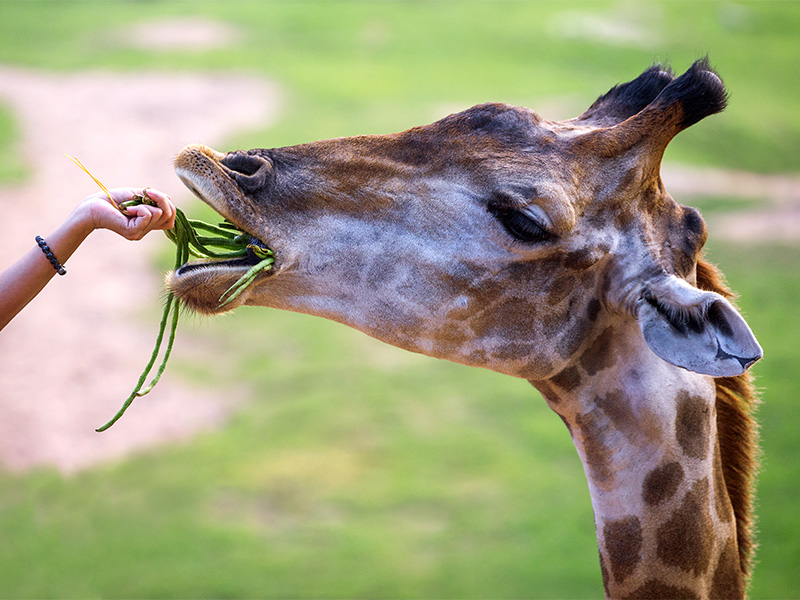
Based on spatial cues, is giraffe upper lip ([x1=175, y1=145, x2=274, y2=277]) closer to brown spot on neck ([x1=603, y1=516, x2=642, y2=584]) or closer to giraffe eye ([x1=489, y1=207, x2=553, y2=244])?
giraffe eye ([x1=489, y1=207, x2=553, y2=244])

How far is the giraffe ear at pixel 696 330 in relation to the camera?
2.16m

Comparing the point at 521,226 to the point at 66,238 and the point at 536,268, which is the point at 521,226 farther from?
the point at 66,238

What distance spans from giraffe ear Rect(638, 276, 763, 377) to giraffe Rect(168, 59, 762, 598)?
16 mm

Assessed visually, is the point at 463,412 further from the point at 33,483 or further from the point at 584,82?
the point at 584,82

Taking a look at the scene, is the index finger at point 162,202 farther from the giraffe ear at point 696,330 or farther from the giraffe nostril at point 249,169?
the giraffe ear at point 696,330

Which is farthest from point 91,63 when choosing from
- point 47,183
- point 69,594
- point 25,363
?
point 69,594

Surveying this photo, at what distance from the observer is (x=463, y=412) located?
293 inches

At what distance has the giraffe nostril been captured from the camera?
239 centimetres

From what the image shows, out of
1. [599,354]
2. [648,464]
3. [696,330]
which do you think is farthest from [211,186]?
[648,464]

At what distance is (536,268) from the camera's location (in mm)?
2445

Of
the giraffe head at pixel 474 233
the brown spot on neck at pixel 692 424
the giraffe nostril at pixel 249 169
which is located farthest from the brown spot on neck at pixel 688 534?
the giraffe nostril at pixel 249 169

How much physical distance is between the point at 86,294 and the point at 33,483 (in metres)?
3.05

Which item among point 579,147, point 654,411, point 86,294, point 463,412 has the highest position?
point 86,294

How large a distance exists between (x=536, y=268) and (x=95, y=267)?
7963mm
